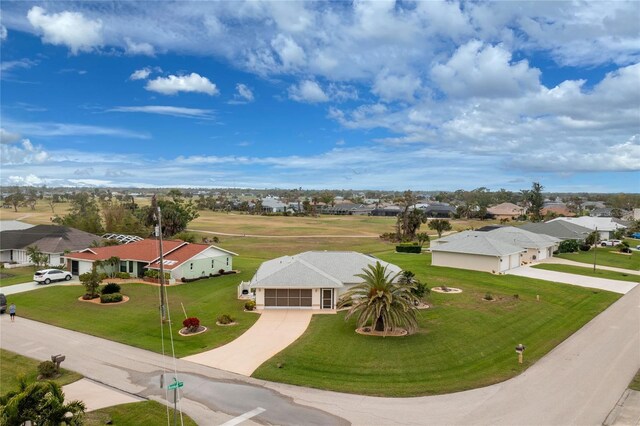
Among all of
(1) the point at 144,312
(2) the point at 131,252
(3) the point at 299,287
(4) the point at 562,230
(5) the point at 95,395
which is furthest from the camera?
(4) the point at 562,230

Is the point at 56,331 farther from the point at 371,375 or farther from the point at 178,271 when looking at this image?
the point at 371,375

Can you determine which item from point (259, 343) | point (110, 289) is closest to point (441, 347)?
point (259, 343)

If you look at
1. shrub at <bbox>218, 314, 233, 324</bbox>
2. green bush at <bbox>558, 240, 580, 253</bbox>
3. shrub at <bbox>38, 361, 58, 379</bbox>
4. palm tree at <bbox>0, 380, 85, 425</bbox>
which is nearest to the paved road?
shrub at <bbox>38, 361, 58, 379</bbox>

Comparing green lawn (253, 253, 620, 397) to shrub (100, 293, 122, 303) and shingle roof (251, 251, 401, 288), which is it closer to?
shingle roof (251, 251, 401, 288)

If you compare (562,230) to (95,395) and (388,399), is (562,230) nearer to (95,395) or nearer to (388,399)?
(388,399)

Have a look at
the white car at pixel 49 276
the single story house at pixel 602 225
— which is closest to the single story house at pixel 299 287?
the white car at pixel 49 276

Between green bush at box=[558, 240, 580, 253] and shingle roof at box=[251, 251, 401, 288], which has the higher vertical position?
shingle roof at box=[251, 251, 401, 288]

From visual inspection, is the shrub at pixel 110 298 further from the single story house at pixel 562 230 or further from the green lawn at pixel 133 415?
the single story house at pixel 562 230
